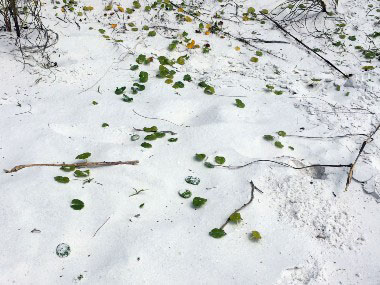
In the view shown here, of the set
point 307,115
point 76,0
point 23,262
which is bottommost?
point 23,262

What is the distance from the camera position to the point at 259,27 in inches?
156

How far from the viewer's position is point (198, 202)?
191 cm

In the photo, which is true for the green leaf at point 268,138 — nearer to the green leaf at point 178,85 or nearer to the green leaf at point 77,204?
the green leaf at point 178,85

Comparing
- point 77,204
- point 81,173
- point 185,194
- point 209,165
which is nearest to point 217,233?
point 185,194

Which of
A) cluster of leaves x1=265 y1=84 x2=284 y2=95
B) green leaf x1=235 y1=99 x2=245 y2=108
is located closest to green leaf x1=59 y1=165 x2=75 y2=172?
green leaf x1=235 y1=99 x2=245 y2=108

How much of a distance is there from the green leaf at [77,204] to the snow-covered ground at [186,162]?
43 mm

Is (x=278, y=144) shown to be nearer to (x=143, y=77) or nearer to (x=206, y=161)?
(x=206, y=161)

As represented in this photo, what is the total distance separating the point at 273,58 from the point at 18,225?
2.70 meters

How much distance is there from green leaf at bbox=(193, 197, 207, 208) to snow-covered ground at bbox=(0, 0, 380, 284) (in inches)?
1.1

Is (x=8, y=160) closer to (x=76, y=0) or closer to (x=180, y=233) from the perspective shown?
(x=180, y=233)

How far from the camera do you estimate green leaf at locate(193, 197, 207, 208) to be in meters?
1.91

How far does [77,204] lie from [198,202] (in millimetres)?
635

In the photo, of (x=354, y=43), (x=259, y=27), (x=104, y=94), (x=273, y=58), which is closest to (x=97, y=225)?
(x=104, y=94)

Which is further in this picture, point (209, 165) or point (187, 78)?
point (187, 78)
